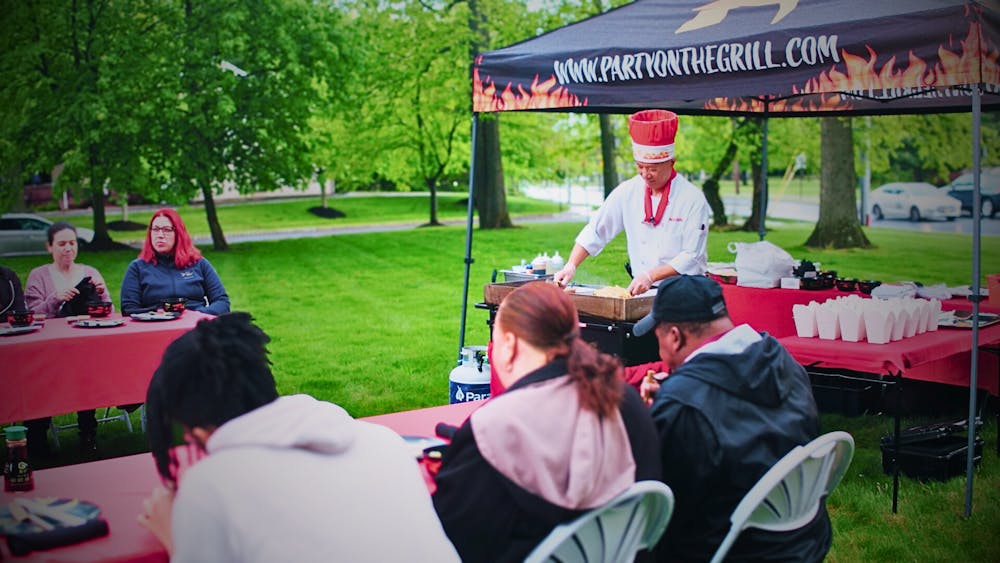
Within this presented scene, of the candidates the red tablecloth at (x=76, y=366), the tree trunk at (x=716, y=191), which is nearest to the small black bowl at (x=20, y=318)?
the red tablecloth at (x=76, y=366)

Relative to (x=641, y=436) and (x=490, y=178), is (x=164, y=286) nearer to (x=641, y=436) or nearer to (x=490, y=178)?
(x=641, y=436)

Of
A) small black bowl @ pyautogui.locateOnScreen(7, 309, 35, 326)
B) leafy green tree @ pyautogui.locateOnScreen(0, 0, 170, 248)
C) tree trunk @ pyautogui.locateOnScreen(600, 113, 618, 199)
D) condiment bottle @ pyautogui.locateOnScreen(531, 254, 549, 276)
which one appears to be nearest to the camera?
small black bowl @ pyautogui.locateOnScreen(7, 309, 35, 326)

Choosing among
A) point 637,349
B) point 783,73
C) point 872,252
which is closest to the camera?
point 783,73

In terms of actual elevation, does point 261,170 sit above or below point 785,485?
above

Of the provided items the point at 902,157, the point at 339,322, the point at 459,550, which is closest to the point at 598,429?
the point at 459,550

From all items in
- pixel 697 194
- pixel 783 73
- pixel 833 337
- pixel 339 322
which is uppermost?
pixel 783 73

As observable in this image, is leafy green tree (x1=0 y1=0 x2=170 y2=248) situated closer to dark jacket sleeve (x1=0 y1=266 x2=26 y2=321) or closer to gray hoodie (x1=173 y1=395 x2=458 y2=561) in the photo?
dark jacket sleeve (x1=0 y1=266 x2=26 y2=321)

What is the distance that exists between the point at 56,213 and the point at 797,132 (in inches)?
700

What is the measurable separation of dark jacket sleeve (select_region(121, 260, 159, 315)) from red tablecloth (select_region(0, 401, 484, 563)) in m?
2.99

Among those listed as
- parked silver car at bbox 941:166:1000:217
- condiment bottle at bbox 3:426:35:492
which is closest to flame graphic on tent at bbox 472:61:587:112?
condiment bottle at bbox 3:426:35:492

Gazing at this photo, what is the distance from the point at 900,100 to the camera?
7.51m

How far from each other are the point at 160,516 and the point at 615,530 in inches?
41.0

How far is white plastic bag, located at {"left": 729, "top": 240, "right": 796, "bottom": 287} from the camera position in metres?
6.10

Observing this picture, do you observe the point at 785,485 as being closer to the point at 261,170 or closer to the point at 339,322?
the point at 339,322
